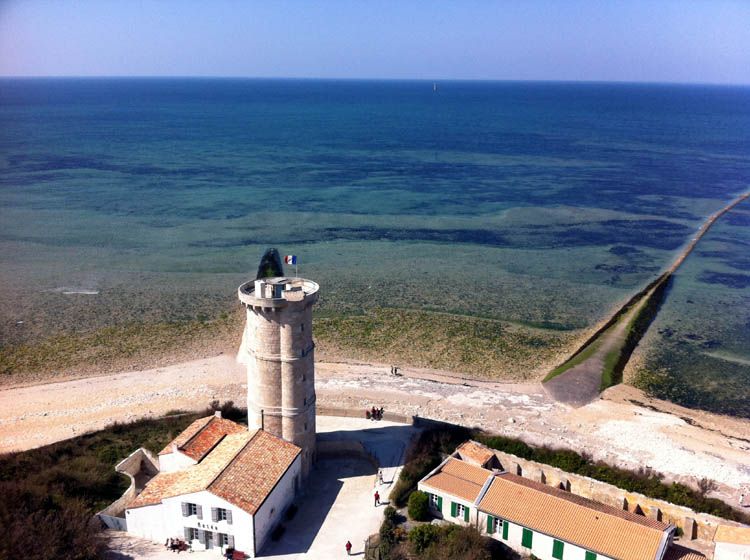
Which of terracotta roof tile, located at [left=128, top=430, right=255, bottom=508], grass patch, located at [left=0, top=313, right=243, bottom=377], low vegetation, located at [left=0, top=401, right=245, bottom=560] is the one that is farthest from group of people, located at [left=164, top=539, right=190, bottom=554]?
grass patch, located at [left=0, top=313, right=243, bottom=377]

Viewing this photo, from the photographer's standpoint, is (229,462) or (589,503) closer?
(589,503)

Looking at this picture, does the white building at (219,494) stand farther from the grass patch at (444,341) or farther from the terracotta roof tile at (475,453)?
the grass patch at (444,341)

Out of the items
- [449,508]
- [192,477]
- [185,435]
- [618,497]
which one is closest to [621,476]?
[618,497]

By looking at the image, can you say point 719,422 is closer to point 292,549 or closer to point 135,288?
point 292,549

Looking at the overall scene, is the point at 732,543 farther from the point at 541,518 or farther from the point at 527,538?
the point at 527,538

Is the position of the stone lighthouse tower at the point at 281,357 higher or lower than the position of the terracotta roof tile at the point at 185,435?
higher

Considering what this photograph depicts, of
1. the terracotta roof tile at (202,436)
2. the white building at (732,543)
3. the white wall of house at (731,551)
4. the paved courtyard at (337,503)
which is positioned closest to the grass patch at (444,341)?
the paved courtyard at (337,503)
